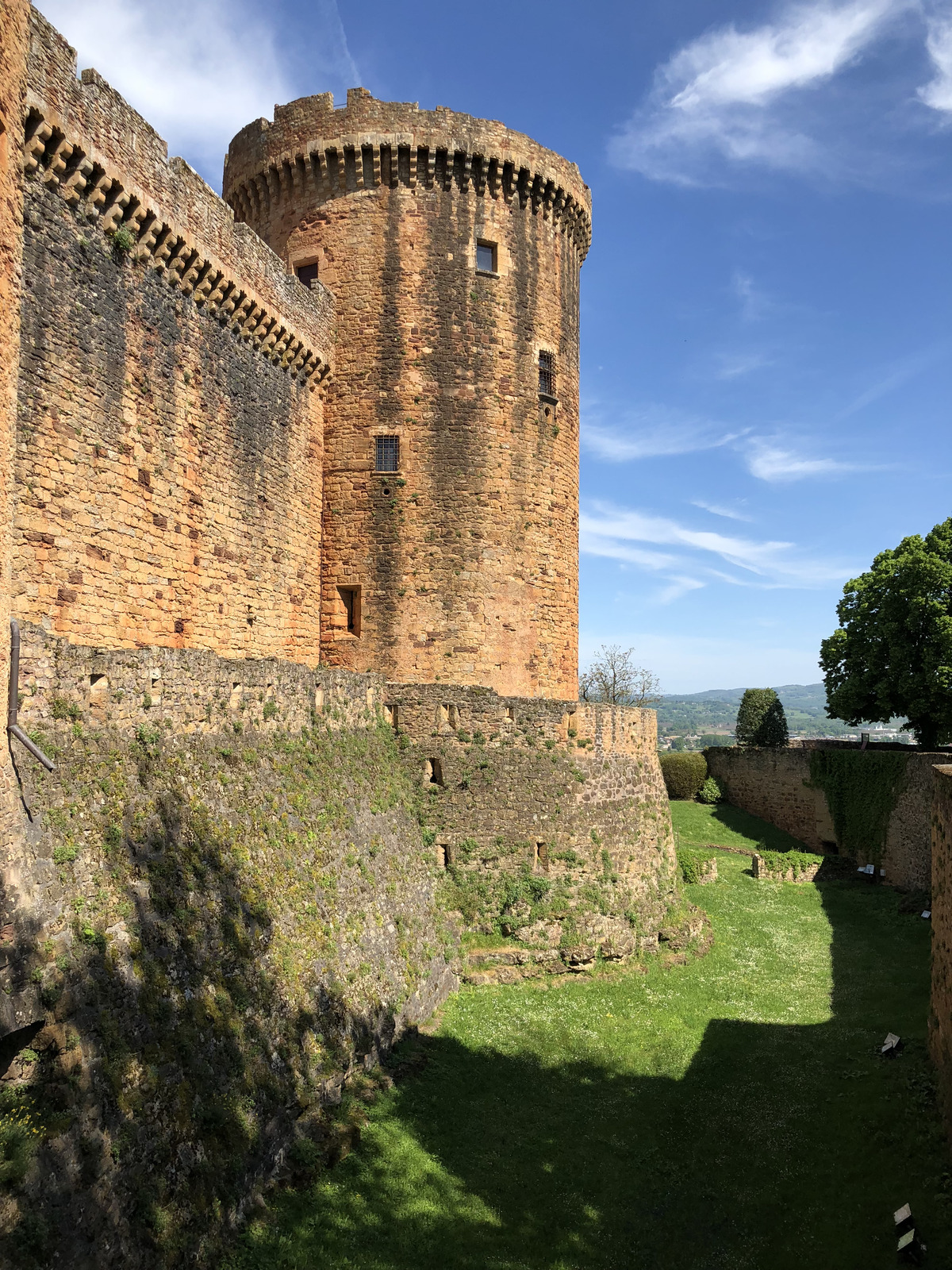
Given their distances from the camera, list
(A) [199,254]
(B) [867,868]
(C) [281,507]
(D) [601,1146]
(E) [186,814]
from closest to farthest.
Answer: (E) [186,814], (D) [601,1146], (A) [199,254], (C) [281,507], (B) [867,868]

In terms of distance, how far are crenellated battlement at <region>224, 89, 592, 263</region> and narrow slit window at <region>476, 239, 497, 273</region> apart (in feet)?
3.58

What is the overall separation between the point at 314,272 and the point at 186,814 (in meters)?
14.6

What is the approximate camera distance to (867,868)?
92.4 ft

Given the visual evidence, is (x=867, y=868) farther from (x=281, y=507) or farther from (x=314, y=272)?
(x=314, y=272)

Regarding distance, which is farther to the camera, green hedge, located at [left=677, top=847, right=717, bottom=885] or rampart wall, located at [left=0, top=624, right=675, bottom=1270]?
green hedge, located at [left=677, top=847, right=717, bottom=885]

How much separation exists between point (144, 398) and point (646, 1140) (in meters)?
12.7

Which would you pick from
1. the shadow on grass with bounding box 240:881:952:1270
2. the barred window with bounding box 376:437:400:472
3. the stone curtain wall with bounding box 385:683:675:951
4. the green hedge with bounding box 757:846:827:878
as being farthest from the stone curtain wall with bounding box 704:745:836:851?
the barred window with bounding box 376:437:400:472

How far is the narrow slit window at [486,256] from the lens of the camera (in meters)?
19.4

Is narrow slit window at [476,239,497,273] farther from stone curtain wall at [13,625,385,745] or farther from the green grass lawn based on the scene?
the green grass lawn

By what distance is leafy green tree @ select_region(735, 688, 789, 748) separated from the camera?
43.6m

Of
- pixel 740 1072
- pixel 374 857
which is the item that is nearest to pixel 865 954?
pixel 740 1072

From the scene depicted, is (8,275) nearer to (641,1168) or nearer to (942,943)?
(641,1168)

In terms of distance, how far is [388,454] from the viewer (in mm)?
18703

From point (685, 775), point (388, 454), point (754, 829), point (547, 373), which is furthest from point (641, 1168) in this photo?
point (685, 775)
